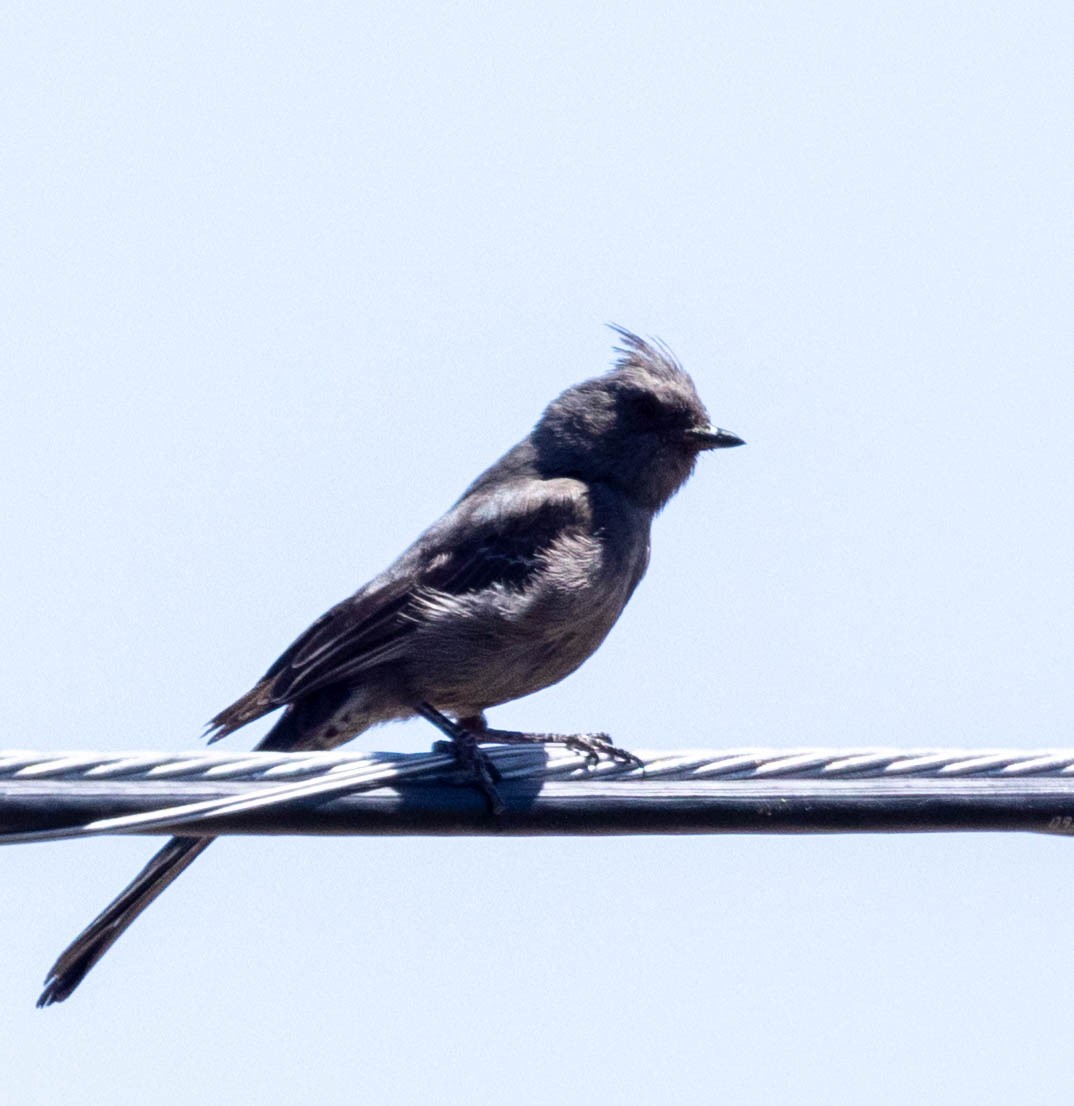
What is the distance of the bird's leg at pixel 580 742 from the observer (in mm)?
4906

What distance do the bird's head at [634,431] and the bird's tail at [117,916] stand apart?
129 inches

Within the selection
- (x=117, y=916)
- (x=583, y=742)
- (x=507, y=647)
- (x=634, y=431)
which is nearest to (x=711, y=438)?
(x=634, y=431)

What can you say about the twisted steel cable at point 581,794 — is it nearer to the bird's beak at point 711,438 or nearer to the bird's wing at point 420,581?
the bird's wing at point 420,581

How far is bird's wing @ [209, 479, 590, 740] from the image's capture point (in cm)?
739

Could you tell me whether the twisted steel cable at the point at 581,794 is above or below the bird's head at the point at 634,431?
below

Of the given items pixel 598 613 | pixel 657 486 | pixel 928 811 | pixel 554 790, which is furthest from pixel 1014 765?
pixel 657 486

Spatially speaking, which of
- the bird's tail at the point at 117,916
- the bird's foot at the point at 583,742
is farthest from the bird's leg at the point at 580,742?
the bird's tail at the point at 117,916

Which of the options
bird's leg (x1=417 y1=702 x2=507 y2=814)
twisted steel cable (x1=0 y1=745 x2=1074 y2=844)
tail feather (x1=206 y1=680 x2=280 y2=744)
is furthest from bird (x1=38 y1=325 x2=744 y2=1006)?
twisted steel cable (x1=0 y1=745 x2=1074 y2=844)

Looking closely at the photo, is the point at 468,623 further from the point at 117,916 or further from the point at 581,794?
the point at 581,794

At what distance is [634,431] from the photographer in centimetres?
894

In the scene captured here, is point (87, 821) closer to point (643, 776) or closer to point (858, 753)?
point (643, 776)

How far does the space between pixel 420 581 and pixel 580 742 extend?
1.61 metres

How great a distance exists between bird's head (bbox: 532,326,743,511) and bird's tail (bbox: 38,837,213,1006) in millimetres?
3281

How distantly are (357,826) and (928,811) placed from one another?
1465mm
